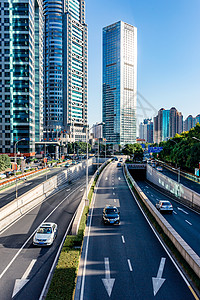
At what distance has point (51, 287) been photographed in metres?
12.9

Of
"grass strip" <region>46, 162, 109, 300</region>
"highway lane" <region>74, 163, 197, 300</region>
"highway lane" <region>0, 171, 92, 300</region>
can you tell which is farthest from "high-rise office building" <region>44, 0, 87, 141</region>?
"grass strip" <region>46, 162, 109, 300</region>

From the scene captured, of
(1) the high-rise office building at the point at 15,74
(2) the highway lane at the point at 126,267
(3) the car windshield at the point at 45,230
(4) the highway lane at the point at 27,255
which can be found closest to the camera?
(2) the highway lane at the point at 126,267

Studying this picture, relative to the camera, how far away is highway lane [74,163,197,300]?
13312 millimetres

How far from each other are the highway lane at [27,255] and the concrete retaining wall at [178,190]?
19.4m

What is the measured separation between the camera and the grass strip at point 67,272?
12.3 metres

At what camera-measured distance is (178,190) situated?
162ft

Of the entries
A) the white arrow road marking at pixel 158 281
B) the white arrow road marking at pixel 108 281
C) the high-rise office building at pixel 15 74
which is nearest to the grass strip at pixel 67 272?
the white arrow road marking at pixel 108 281

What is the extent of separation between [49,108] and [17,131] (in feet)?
275

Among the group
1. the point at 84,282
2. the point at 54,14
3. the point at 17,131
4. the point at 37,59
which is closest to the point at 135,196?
the point at 84,282

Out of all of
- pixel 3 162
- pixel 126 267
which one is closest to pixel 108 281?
pixel 126 267

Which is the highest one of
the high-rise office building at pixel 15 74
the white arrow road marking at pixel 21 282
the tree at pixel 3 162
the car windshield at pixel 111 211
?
the high-rise office building at pixel 15 74

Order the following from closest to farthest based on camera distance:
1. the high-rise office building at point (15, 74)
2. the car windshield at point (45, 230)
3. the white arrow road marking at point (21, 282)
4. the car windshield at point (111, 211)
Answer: the white arrow road marking at point (21, 282), the car windshield at point (45, 230), the car windshield at point (111, 211), the high-rise office building at point (15, 74)

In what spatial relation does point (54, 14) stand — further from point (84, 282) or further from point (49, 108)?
point (84, 282)

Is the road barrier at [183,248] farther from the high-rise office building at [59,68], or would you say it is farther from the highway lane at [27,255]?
the high-rise office building at [59,68]
